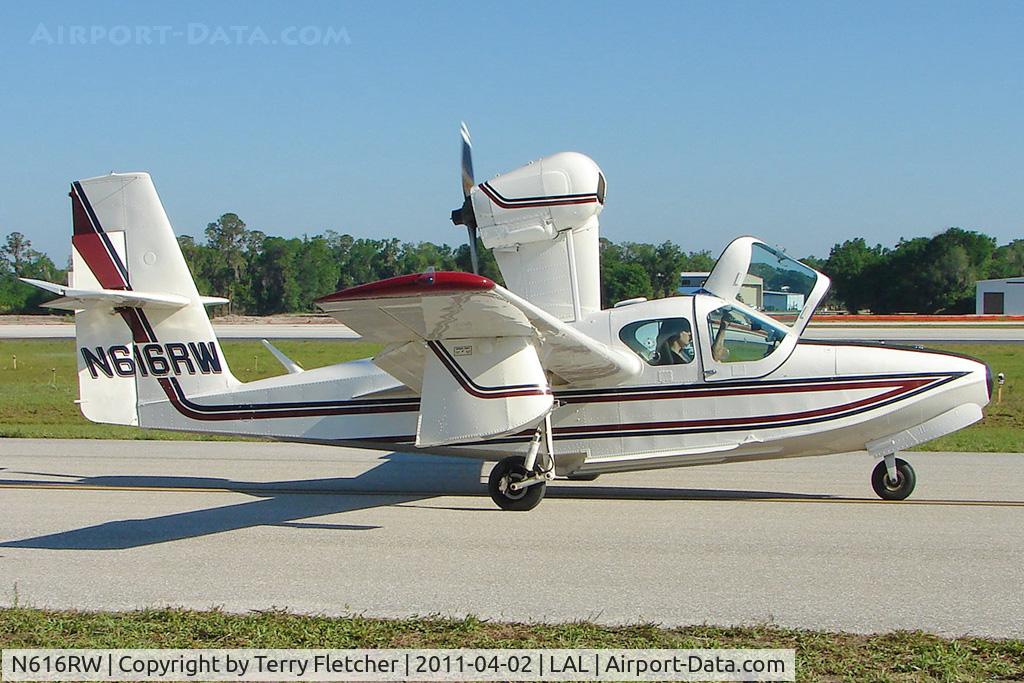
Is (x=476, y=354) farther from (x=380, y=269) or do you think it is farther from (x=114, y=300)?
(x=380, y=269)

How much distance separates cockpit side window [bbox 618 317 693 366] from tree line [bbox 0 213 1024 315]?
5334cm

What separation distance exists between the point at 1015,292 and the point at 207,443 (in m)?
66.2

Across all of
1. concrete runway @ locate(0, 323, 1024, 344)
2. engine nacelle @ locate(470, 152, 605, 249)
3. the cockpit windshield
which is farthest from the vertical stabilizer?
concrete runway @ locate(0, 323, 1024, 344)

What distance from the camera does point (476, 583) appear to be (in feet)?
23.4

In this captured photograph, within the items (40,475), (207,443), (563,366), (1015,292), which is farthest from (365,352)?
(1015,292)

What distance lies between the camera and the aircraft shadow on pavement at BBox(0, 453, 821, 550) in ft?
28.8

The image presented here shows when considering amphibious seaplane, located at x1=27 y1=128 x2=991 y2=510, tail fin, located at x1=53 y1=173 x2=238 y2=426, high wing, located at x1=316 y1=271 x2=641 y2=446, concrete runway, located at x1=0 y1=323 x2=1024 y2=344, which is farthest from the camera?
concrete runway, located at x1=0 y1=323 x2=1024 y2=344

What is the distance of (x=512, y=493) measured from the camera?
9805mm

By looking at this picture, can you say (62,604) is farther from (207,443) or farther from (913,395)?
(207,443)

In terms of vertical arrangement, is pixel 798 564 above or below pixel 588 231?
below

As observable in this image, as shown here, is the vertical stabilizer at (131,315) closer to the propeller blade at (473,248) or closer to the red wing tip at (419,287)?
the propeller blade at (473,248)

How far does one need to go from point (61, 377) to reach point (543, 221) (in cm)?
2183

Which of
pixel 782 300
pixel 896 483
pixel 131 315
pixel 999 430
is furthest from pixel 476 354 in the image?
pixel 999 430

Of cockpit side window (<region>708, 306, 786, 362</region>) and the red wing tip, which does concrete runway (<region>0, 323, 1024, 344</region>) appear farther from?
the red wing tip
